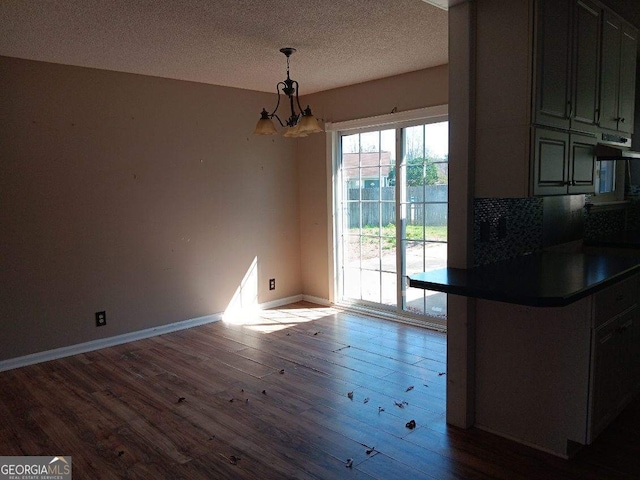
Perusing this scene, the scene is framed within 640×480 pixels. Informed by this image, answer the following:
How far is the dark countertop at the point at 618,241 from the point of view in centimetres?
334

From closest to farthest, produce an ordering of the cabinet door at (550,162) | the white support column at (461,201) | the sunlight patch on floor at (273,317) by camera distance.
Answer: the cabinet door at (550,162) < the white support column at (461,201) < the sunlight patch on floor at (273,317)

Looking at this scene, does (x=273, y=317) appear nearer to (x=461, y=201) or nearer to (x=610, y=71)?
(x=461, y=201)

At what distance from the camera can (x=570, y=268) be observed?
261cm

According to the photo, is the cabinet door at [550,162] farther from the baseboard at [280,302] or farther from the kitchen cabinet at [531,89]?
the baseboard at [280,302]

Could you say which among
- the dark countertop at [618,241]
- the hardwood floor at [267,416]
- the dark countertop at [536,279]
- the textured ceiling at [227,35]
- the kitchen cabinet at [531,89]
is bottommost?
the hardwood floor at [267,416]

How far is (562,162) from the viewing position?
266cm

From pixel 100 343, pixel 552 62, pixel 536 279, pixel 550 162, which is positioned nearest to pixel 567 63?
pixel 552 62

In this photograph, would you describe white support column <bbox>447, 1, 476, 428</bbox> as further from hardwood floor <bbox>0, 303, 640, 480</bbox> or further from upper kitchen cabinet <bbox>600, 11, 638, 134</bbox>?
upper kitchen cabinet <bbox>600, 11, 638, 134</bbox>

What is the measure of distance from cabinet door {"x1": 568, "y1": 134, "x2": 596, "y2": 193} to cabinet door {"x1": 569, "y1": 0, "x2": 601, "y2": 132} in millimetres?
72

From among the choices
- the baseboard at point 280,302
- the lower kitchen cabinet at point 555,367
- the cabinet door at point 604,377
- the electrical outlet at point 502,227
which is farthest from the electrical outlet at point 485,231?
the baseboard at point 280,302

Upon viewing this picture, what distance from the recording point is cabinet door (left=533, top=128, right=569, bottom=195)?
244 centimetres

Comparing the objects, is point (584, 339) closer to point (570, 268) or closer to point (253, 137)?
point (570, 268)

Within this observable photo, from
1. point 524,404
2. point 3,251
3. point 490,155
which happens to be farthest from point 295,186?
point 524,404

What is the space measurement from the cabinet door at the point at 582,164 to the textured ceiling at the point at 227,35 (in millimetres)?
1157
